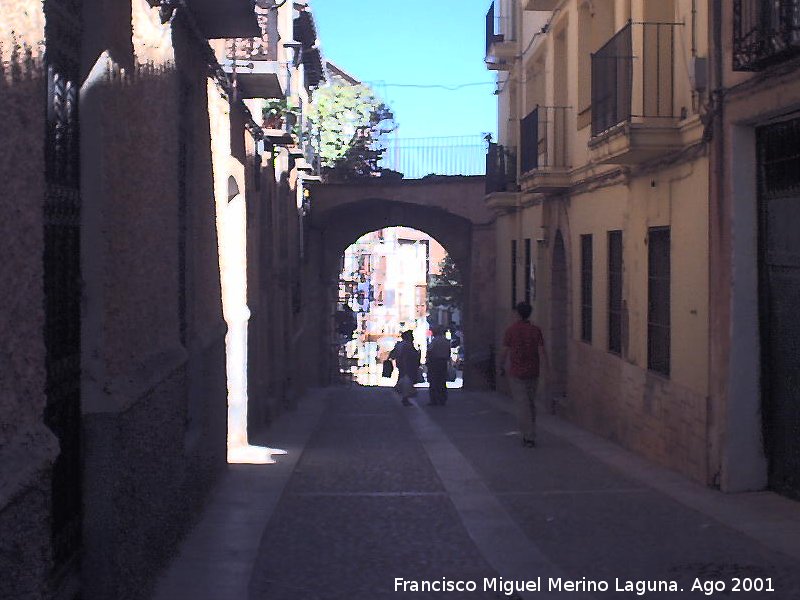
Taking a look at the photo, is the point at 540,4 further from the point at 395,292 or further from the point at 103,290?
the point at 395,292

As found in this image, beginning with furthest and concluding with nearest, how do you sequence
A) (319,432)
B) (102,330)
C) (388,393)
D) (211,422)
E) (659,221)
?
(388,393) → (319,432) → (659,221) → (211,422) → (102,330)

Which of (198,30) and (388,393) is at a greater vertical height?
(198,30)

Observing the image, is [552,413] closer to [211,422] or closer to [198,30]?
[211,422]

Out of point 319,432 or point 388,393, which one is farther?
point 388,393

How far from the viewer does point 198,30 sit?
31.7ft

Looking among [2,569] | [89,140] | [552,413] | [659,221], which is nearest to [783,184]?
[659,221]

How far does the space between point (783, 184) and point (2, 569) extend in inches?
296

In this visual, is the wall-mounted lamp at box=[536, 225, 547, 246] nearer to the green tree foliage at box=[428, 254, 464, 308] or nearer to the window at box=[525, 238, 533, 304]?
the window at box=[525, 238, 533, 304]

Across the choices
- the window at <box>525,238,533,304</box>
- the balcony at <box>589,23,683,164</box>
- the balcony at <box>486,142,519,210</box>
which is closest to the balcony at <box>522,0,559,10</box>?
the balcony at <box>589,23,683,164</box>

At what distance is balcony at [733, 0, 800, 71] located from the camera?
8.58 metres

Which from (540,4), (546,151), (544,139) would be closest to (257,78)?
(540,4)

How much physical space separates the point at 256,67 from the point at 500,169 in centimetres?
1070

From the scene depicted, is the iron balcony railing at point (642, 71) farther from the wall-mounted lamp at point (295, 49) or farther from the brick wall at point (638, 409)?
the wall-mounted lamp at point (295, 49)

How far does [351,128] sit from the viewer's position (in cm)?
3170
